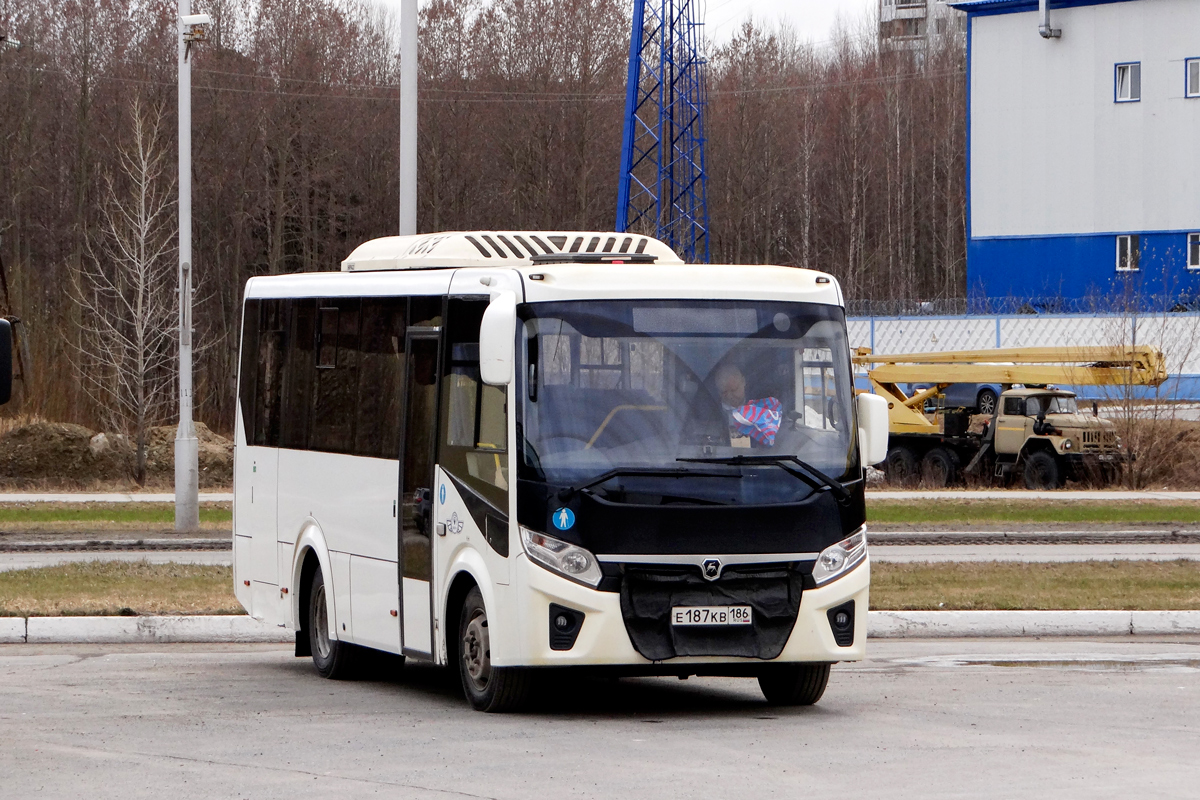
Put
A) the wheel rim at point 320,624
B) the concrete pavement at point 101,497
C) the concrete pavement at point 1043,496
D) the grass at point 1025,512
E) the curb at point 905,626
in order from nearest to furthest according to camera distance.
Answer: the wheel rim at point 320,624
the curb at point 905,626
the grass at point 1025,512
the concrete pavement at point 101,497
the concrete pavement at point 1043,496

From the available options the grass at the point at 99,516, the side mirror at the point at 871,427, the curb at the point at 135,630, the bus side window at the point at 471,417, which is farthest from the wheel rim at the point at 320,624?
the grass at the point at 99,516

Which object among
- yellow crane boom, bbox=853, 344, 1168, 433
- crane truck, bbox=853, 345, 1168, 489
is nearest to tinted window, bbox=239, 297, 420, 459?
yellow crane boom, bbox=853, 344, 1168, 433

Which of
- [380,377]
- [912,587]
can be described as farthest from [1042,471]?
[380,377]

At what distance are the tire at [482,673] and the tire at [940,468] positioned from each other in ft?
90.7

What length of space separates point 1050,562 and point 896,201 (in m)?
61.9

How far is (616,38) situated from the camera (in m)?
58.6

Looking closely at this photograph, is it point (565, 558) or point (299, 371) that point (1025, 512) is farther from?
point (565, 558)

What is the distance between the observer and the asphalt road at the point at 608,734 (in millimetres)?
7426

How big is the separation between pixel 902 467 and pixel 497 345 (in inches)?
1144

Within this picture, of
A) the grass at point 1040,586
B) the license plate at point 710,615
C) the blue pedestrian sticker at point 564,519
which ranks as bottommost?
the grass at point 1040,586

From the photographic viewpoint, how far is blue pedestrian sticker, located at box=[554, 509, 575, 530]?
918 centimetres

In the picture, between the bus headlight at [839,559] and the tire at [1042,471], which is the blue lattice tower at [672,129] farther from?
the bus headlight at [839,559]

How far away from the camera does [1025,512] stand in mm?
28094

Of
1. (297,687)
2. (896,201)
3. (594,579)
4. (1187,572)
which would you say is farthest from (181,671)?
(896,201)
